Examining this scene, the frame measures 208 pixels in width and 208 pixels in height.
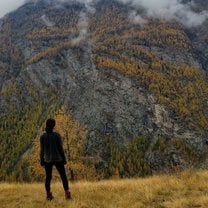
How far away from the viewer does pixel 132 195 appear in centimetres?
1551

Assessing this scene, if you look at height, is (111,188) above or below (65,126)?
below

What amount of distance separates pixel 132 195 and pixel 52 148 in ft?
10.2

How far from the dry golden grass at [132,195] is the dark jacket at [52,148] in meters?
1.45

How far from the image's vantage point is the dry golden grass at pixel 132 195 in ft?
46.8

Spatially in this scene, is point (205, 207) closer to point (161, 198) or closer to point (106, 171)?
point (161, 198)

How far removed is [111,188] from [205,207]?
5.03m

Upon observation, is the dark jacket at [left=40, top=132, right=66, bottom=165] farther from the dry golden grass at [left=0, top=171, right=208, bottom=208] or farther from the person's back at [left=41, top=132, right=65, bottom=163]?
the dry golden grass at [left=0, top=171, right=208, bottom=208]

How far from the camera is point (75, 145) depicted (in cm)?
5309

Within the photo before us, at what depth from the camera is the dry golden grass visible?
561 inches

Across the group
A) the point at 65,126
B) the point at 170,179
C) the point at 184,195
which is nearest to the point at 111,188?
the point at 170,179

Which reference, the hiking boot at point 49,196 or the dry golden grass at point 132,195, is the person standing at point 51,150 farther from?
the dry golden grass at point 132,195

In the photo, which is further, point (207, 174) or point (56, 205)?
point (207, 174)

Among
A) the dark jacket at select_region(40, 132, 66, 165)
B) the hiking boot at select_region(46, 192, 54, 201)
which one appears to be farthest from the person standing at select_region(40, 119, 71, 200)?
the hiking boot at select_region(46, 192, 54, 201)

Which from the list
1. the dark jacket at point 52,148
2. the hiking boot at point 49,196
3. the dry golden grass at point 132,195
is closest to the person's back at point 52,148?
the dark jacket at point 52,148
